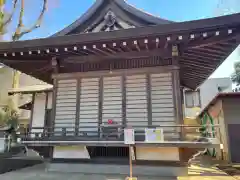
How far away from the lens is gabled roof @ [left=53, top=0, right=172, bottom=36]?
6383 millimetres

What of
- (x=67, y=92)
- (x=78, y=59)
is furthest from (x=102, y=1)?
(x=67, y=92)

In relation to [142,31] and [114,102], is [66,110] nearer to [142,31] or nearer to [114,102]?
[114,102]

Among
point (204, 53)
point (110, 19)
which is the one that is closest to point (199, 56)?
point (204, 53)

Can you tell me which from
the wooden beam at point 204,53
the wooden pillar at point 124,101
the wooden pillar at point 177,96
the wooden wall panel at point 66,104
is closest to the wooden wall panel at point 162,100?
the wooden pillar at point 177,96

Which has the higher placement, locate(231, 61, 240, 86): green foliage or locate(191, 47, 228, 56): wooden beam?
locate(231, 61, 240, 86): green foliage

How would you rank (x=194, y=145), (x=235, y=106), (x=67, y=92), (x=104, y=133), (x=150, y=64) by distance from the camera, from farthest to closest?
(x=235, y=106)
(x=67, y=92)
(x=150, y=64)
(x=104, y=133)
(x=194, y=145)

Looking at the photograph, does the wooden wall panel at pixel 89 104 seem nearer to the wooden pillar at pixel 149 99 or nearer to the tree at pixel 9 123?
the wooden pillar at pixel 149 99

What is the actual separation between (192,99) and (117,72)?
38.7ft

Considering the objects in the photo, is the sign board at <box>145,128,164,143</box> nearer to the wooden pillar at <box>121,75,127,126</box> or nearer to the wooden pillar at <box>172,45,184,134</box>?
the wooden pillar at <box>172,45,184,134</box>

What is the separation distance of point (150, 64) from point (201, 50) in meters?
1.47

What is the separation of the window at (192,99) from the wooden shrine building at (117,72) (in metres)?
9.92

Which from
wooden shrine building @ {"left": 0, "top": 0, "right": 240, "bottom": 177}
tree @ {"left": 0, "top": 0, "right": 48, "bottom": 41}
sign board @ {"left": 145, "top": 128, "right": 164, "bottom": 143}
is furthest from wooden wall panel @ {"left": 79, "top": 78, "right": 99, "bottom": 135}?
tree @ {"left": 0, "top": 0, "right": 48, "bottom": 41}

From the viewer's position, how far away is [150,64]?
20.4 ft

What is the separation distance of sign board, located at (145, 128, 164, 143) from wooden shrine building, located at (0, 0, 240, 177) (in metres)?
0.13
